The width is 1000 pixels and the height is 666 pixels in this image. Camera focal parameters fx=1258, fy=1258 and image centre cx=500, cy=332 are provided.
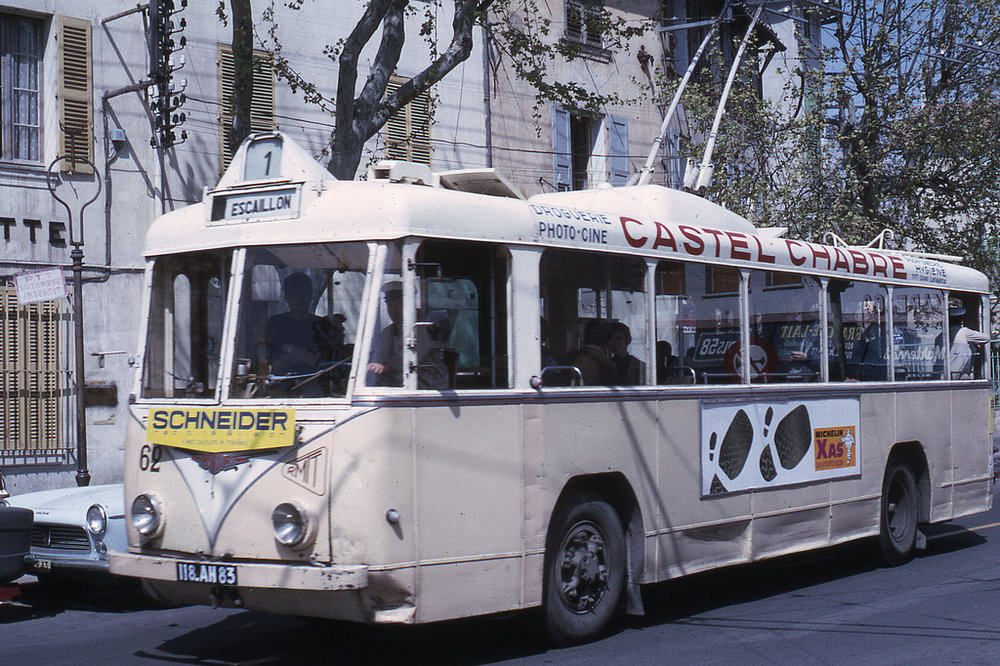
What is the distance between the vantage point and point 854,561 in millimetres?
12141

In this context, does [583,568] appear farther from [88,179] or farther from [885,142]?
[885,142]

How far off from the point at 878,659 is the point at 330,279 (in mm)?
3941

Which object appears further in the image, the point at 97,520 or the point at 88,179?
the point at 88,179

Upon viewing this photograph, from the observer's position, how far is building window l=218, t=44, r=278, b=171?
59.4ft

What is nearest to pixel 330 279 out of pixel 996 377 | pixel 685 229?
pixel 685 229

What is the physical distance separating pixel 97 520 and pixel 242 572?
301 centimetres

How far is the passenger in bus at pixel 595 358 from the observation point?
8102 millimetres

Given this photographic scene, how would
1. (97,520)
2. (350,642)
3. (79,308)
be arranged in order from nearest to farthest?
(350,642) < (97,520) < (79,308)

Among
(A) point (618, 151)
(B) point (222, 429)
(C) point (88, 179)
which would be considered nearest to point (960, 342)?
(B) point (222, 429)

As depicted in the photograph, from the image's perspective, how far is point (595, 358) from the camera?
324 inches

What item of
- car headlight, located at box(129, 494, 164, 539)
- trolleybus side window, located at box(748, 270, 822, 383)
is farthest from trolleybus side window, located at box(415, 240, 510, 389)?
trolleybus side window, located at box(748, 270, 822, 383)

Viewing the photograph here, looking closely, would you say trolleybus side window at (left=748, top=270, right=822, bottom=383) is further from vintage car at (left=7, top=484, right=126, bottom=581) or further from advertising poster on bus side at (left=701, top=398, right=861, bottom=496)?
vintage car at (left=7, top=484, right=126, bottom=581)

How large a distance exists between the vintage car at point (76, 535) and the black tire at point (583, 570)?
3.55m

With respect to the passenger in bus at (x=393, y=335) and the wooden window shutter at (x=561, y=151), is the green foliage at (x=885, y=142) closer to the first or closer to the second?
the wooden window shutter at (x=561, y=151)
